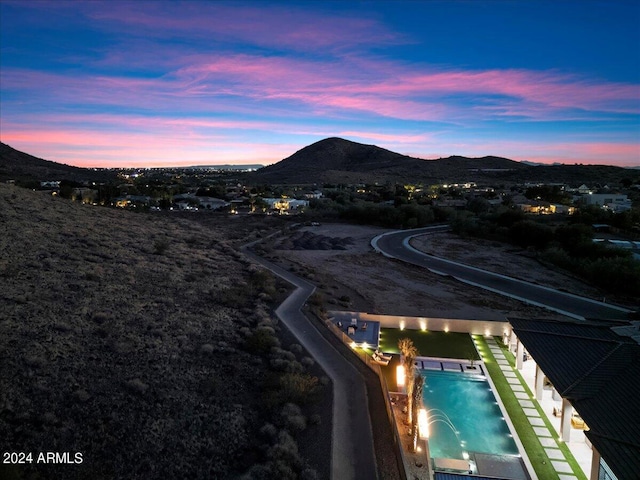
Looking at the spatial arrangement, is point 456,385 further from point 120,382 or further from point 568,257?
point 568,257

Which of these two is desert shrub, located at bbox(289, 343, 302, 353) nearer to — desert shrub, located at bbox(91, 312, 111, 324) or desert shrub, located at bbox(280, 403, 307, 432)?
desert shrub, located at bbox(280, 403, 307, 432)

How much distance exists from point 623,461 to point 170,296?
19.1 metres

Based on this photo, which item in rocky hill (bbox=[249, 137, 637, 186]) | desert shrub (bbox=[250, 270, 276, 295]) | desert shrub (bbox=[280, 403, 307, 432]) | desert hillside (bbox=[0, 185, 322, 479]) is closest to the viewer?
desert hillside (bbox=[0, 185, 322, 479])

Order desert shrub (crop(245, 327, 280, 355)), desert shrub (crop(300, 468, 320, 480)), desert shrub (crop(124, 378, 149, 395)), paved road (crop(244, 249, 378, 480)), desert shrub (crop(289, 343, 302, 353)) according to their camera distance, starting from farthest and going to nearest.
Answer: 1. desert shrub (crop(289, 343, 302, 353))
2. desert shrub (crop(245, 327, 280, 355))
3. desert shrub (crop(124, 378, 149, 395))
4. paved road (crop(244, 249, 378, 480))
5. desert shrub (crop(300, 468, 320, 480))

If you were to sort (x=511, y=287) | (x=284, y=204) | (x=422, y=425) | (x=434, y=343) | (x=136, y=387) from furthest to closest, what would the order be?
(x=284, y=204) → (x=511, y=287) → (x=434, y=343) → (x=136, y=387) → (x=422, y=425)

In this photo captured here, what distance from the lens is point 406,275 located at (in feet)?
124

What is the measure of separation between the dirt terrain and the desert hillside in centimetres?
808

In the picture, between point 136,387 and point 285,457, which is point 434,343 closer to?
point 285,457

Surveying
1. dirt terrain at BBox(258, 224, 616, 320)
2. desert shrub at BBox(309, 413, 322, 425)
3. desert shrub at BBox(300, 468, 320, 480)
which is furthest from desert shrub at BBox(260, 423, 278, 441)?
dirt terrain at BBox(258, 224, 616, 320)

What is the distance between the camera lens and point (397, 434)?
12.2 m

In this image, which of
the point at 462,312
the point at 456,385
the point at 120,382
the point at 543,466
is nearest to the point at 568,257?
the point at 462,312

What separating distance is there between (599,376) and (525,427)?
9.87 feet

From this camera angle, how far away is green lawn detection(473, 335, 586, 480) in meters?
12.6

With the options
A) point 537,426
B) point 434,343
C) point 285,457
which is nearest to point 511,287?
point 434,343
